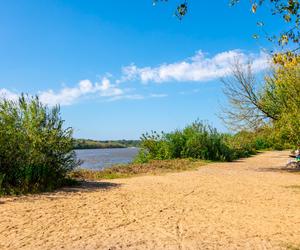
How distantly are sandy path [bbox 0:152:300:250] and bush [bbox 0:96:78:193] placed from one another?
1058mm

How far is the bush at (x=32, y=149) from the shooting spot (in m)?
12.5

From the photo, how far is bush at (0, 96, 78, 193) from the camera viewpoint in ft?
41.2

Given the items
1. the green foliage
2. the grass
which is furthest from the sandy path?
the green foliage

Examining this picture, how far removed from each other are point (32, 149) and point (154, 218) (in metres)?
5.72

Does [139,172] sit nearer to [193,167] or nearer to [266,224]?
[193,167]

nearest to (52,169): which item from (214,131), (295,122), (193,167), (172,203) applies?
(172,203)

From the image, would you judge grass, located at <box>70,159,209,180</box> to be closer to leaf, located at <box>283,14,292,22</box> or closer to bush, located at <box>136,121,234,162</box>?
bush, located at <box>136,121,234,162</box>

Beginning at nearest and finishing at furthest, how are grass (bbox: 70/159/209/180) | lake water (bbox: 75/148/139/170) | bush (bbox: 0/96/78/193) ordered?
bush (bbox: 0/96/78/193) < grass (bbox: 70/159/209/180) < lake water (bbox: 75/148/139/170)

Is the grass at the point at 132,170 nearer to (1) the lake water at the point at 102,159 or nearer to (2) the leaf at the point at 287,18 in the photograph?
(1) the lake water at the point at 102,159

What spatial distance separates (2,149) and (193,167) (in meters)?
10.9

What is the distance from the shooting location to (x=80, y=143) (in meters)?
15.2

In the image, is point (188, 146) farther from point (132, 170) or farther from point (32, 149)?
point (32, 149)

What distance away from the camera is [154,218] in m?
8.98

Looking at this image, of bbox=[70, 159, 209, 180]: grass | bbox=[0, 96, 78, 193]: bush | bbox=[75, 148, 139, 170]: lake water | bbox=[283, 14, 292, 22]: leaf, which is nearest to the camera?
bbox=[283, 14, 292, 22]: leaf
